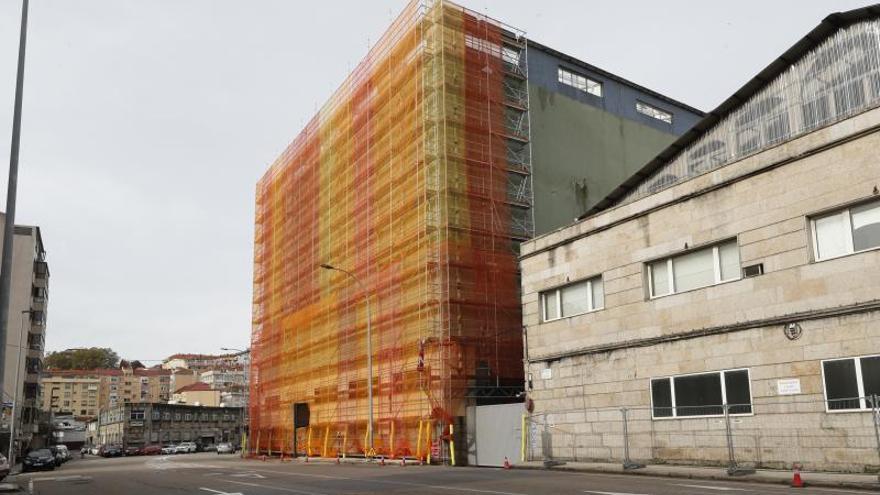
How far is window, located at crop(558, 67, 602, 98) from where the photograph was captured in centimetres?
4069

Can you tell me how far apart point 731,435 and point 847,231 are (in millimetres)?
6012

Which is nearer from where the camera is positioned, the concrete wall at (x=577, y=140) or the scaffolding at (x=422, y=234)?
the scaffolding at (x=422, y=234)

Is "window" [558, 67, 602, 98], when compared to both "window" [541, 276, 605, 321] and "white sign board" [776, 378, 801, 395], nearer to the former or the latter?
"window" [541, 276, 605, 321]

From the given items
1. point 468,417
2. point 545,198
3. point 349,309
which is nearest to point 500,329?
point 468,417

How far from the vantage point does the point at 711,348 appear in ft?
67.9

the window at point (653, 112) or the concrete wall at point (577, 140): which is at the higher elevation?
the window at point (653, 112)

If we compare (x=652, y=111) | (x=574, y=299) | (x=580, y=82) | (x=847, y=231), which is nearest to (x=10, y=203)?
(x=574, y=299)

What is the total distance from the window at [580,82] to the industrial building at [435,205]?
94mm

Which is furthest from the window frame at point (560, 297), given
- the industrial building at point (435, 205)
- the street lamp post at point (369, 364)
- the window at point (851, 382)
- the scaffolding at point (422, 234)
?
the street lamp post at point (369, 364)

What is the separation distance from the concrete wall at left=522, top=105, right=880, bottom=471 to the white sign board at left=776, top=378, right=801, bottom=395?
108 mm

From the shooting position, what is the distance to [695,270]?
21.7 m

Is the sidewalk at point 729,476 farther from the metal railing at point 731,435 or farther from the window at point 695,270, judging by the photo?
the window at point 695,270

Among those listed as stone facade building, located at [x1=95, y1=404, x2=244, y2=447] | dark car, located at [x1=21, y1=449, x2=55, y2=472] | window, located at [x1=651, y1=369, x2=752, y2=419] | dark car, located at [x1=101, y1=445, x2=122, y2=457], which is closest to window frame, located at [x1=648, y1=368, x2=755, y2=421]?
window, located at [x1=651, y1=369, x2=752, y2=419]

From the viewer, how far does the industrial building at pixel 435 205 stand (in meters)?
32.7
